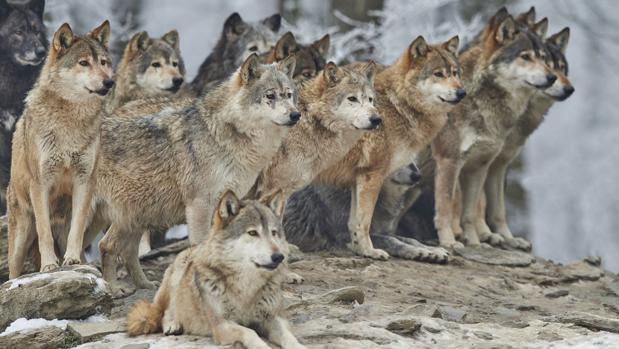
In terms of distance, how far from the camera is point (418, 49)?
11.5 meters

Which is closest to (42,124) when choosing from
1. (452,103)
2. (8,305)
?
(8,305)

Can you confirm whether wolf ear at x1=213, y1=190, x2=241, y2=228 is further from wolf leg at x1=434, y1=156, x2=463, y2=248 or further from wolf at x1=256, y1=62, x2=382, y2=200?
wolf leg at x1=434, y1=156, x2=463, y2=248

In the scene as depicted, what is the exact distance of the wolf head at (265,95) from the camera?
362 inches

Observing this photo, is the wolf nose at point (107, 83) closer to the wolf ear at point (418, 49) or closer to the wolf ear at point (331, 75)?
the wolf ear at point (331, 75)

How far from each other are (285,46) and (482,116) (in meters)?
2.23

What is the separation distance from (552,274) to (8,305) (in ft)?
19.7

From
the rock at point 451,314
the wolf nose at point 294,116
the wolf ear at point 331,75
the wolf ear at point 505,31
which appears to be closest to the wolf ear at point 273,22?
the wolf ear at point 505,31

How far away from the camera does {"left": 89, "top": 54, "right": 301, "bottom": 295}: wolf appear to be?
364 inches

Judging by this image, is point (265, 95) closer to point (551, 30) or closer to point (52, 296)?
point (52, 296)

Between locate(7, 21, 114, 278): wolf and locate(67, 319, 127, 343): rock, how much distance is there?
1.00 metres

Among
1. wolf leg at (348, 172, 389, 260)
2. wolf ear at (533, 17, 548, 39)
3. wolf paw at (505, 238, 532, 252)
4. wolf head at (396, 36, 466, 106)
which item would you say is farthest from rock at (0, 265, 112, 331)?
wolf ear at (533, 17, 548, 39)

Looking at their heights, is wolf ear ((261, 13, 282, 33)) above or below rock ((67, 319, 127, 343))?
above

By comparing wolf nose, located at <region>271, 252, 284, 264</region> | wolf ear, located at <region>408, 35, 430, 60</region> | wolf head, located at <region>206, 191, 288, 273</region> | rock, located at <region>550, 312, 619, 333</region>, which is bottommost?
rock, located at <region>550, 312, 619, 333</region>

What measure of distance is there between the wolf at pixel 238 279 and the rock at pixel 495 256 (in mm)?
4806
